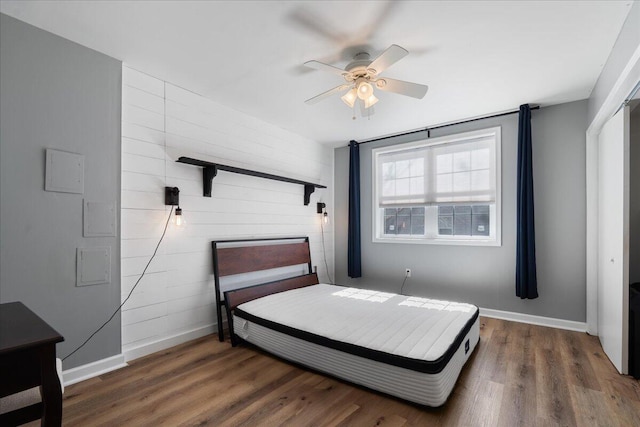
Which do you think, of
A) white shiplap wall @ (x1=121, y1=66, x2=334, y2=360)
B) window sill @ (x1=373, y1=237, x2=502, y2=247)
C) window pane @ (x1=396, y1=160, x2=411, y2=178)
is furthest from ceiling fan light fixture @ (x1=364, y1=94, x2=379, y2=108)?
window sill @ (x1=373, y1=237, x2=502, y2=247)

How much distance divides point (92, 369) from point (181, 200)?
1497 mm

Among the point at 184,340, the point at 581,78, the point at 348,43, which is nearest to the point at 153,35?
the point at 348,43

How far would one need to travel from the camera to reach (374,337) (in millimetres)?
2152

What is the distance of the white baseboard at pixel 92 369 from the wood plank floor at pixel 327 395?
0.07 meters

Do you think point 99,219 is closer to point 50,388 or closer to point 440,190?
point 50,388

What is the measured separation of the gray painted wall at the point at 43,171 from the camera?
1953 mm

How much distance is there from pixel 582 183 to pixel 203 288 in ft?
13.4

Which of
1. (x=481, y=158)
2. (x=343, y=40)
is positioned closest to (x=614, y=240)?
(x=481, y=158)

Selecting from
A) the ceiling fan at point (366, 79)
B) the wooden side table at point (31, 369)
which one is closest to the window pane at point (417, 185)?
the ceiling fan at point (366, 79)

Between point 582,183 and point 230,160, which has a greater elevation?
point 230,160

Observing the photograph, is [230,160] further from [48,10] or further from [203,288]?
[48,10]

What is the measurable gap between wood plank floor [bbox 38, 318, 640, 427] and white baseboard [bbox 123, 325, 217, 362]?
8 cm

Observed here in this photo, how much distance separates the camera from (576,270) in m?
3.21

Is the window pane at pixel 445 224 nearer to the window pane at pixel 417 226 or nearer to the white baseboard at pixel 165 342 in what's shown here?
the window pane at pixel 417 226
